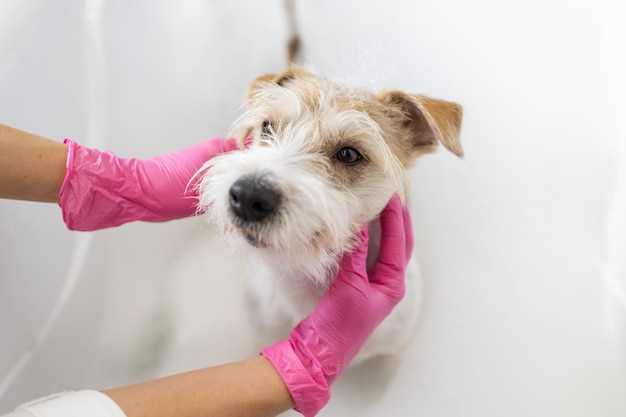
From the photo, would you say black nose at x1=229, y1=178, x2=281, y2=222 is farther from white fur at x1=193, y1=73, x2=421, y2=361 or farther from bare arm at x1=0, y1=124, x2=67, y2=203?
bare arm at x1=0, y1=124, x2=67, y2=203

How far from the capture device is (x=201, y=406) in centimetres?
126

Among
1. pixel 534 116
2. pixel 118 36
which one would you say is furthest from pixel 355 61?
pixel 118 36

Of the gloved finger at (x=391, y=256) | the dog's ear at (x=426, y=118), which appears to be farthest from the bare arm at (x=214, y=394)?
the dog's ear at (x=426, y=118)

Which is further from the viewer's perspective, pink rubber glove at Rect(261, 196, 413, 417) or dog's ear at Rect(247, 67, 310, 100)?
dog's ear at Rect(247, 67, 310, 100)

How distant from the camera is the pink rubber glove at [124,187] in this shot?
1492 millimetres

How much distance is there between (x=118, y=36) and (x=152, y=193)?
1.25 m

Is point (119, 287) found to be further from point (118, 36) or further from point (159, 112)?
point (118, 36)

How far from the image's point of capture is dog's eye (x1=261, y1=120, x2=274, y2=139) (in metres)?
1.46

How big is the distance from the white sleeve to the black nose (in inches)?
21.6

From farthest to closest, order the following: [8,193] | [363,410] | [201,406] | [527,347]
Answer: [527,347]
[363,410]
[8,193]
[201,406]

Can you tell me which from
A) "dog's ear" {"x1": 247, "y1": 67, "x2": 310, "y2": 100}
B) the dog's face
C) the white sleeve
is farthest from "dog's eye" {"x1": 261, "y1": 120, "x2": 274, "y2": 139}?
the white sleeve

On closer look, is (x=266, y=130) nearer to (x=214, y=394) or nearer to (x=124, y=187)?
(x=124, y=187)

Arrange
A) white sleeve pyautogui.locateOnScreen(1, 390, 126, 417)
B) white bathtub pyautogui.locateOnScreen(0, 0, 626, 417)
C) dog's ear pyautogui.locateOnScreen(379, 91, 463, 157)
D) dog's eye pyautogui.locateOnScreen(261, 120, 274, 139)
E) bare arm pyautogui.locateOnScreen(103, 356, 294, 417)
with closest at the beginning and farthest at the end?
white sleeve pyautogui.locateOnScreen(1, 390, 126, 417) → bare arm pyautogui.locateOnScreen(103, 356, 294, 417) → dog's ear pyautogui.locateOnScreen(379, 91, 463, 157) → dog's eye pyautogui.locateOnScreen(261, 120, 274, 139) → white bathtub pyautogui.locateOnScreen(0, 0, 626, 417)

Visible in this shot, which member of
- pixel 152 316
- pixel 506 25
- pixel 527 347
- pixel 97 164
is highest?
pixel 506 25
